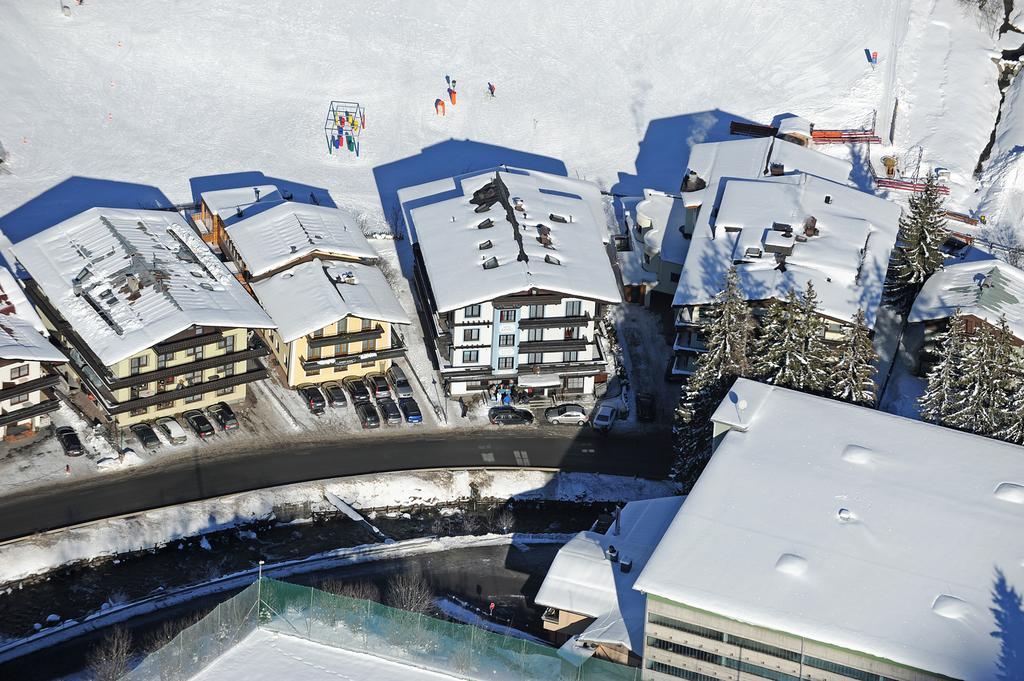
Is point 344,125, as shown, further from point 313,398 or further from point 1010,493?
point 1010,493

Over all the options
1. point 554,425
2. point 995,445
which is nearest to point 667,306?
point 554,425

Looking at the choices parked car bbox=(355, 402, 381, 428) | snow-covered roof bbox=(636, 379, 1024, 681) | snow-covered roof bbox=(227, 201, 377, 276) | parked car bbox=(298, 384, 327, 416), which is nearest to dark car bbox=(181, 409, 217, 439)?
parked car bbox=(298, 384, 327, 416)

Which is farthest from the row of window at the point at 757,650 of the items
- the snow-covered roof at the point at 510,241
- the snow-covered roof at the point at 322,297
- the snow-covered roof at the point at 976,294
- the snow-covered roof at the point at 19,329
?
the snow-covered roof at the point at 19,329

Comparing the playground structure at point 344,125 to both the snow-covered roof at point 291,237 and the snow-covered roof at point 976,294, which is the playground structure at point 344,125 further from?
the snow-covered roof at point 976,294

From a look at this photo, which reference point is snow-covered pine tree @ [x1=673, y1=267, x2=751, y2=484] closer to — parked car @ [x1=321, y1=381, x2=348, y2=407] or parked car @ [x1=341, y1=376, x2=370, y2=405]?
parked car @ [x1=341, y1=376, x2=370, y2=405]

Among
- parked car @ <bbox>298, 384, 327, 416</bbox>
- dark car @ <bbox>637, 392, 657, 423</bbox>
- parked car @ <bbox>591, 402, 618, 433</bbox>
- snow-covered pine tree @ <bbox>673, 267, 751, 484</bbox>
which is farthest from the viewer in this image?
dark car @ <bbox>637, 392, 657, 423</bbox>

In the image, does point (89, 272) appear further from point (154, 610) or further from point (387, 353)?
point (154, 610)

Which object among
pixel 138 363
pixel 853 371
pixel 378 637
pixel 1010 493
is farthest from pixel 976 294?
pixel 138 363
